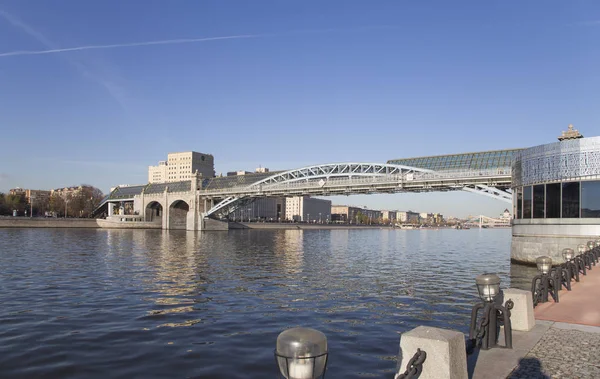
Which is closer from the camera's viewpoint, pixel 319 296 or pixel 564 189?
pixel 319 296

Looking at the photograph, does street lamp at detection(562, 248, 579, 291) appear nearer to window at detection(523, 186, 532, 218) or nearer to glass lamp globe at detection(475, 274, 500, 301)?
glass lamp globe at detection(475, 274, 500, 301)

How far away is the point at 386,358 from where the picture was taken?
418 inches

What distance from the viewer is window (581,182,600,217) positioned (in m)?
28.4

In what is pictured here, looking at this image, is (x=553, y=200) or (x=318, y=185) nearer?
(x=553, y=200)

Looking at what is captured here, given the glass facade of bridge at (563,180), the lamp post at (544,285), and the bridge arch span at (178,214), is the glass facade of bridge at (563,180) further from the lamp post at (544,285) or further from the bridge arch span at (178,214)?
the bridge arch span at (178,214)

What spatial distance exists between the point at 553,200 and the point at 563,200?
2.27 feet

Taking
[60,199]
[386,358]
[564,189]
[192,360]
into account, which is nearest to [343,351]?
[386,358]

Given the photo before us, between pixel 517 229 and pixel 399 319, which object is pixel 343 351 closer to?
pixel 399 319

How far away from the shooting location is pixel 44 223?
10594 centimetres

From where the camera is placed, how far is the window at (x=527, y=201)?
107ft

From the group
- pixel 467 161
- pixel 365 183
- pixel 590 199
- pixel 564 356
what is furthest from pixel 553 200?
pixel 467 161

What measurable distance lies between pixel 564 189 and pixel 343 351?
24.5 m

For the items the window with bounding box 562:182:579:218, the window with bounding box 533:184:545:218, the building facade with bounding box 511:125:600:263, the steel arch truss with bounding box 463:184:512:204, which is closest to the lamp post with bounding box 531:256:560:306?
the building facade with bounding box 511:125:600:263

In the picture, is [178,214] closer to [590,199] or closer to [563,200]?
[563,200]
